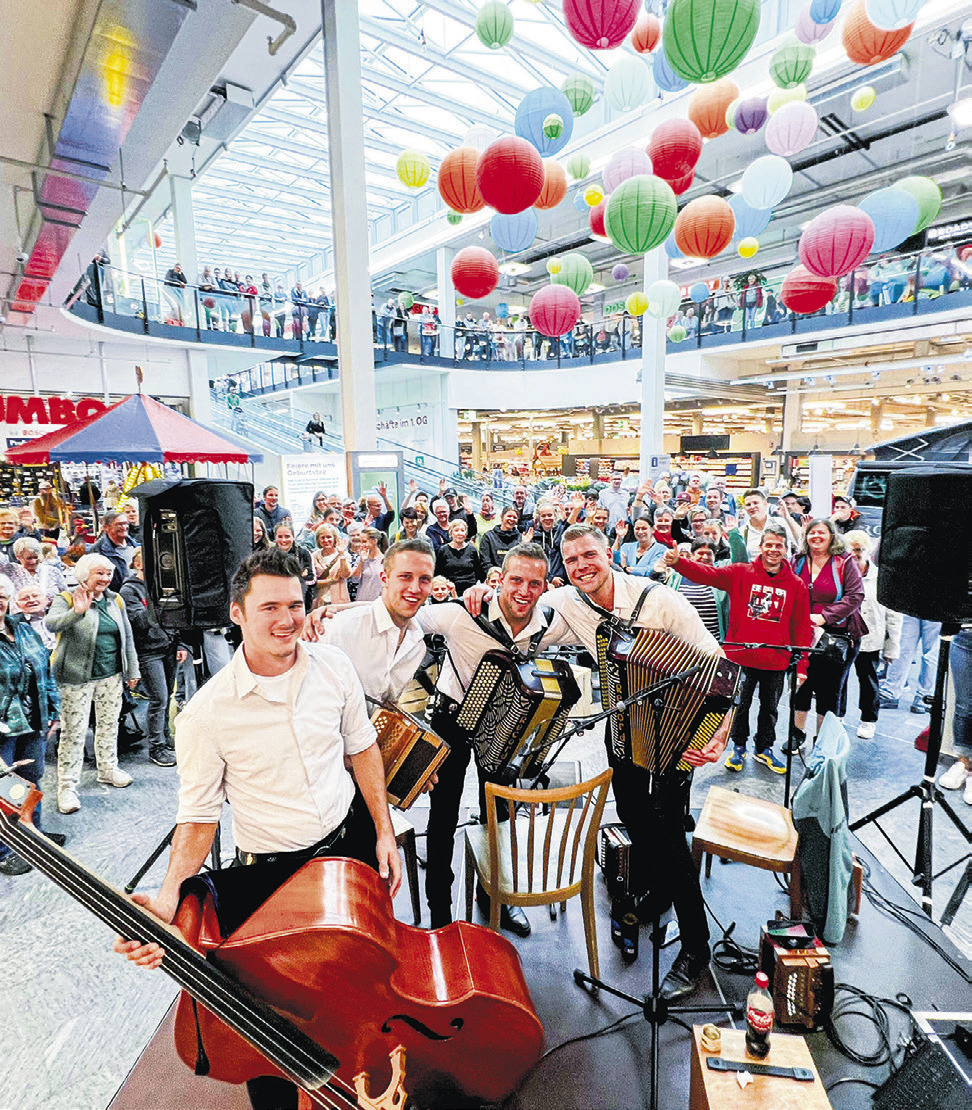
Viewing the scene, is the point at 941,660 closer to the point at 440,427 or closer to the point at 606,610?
the point at 606,610

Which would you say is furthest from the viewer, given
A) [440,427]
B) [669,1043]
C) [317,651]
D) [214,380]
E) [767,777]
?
[440,427]

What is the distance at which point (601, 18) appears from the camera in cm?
413

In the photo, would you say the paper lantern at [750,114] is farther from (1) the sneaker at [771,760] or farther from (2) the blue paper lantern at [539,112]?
(1) the sneaker at [771,760]

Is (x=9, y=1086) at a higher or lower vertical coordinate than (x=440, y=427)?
lower

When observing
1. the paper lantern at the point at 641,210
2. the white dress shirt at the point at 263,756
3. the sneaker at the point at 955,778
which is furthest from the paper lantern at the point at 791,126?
the white dress shirt at the point at 263,756

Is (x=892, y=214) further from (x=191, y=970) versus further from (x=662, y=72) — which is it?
(x=191, y=970)

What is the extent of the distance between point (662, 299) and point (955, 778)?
6.88m

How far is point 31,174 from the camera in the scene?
4.60 m

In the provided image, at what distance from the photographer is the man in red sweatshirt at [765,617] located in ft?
13.0

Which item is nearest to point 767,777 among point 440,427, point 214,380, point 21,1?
point 21,1

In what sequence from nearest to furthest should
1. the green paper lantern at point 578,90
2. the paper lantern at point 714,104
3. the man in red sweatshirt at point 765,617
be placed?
the man in red sweatshirt at point 765,617 < the paper lantern at point 714,104 < the green paper lantern at point 578,90

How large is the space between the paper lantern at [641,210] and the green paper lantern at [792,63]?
1878 mm

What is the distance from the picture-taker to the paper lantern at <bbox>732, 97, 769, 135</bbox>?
6102 mm

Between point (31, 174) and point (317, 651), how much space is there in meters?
5.19
